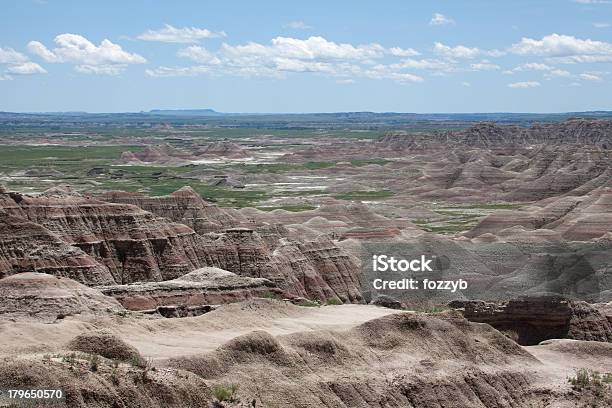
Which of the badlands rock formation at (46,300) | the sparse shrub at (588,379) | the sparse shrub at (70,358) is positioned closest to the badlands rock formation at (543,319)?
the sparse shrub at (588,379)

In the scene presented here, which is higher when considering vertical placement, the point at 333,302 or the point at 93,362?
the point at 93,362

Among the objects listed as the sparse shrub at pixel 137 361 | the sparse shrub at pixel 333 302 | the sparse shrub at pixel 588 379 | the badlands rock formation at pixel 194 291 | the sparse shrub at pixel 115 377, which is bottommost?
the sparse shrub at pixel 333 302

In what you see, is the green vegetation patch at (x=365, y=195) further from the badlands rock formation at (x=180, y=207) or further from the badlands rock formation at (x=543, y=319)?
the badlands rock formation at (x=543, y=319)

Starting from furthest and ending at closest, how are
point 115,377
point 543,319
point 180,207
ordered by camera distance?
point 180,207, point 543,319, point 115,377

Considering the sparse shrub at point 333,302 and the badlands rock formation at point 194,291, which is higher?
the badlands rock formation at point 194,291

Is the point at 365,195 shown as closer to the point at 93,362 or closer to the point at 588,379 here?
the point at 588,379

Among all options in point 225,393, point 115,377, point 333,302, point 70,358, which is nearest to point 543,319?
point 333,302

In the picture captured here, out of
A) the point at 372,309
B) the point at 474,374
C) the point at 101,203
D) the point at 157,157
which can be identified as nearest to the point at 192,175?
the point at 157,157
